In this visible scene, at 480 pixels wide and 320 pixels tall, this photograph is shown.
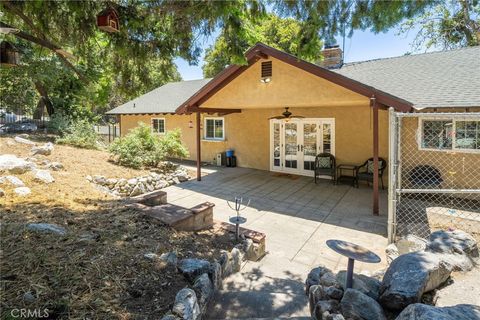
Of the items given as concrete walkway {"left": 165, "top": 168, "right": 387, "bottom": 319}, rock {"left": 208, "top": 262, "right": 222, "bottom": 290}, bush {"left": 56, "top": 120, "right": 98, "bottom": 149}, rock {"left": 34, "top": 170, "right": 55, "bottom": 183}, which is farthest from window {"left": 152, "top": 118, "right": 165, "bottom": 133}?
rock {"left": 208, "top": 262, "right": 222, "bottom": 290}

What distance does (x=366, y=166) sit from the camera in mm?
10133

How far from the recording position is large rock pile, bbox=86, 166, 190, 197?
29.1ft

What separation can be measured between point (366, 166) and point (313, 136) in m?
2.32

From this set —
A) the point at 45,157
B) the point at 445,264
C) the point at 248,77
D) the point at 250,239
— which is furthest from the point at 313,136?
the point at 45,157

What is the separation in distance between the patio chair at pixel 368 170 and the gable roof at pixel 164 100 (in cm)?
931

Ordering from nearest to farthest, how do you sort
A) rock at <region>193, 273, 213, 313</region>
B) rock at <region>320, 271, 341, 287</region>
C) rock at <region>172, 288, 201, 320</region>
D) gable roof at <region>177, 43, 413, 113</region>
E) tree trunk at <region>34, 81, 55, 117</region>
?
rock at <region>172, 288, 201, 320</region>, rock at <region>193, 273, 213, 313</region>, rock at <region>320, 271, 341, 287</region>, gable roof at <region>177, 43, 413, 113</region>, tree trunk at <region>34, 81, 55, 117</region>

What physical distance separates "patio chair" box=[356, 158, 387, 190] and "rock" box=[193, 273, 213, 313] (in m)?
7.95

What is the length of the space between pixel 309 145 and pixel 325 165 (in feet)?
3.95

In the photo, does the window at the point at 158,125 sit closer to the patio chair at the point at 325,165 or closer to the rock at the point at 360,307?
the patio chair at the point at 325,165

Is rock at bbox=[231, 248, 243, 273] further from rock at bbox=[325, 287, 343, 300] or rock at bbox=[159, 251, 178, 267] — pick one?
rock at bbox=[325, 287, 343, 300]

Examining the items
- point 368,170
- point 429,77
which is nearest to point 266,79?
point 368,170

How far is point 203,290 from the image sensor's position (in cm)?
281

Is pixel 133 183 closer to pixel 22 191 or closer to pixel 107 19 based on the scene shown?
pixel 22 191

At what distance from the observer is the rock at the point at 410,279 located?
8.55 ft
